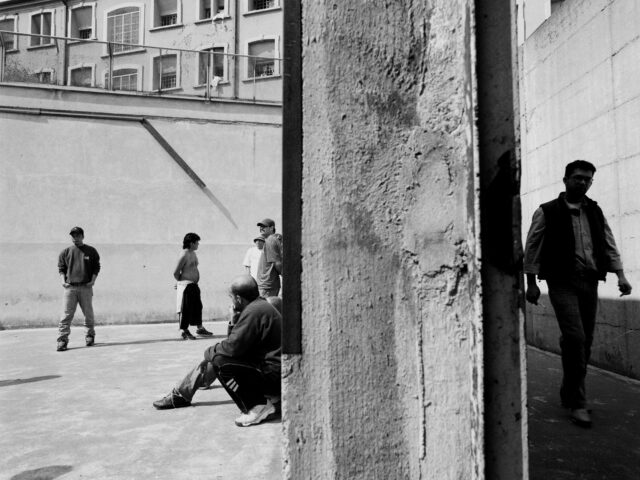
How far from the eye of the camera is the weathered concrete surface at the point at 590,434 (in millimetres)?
2854

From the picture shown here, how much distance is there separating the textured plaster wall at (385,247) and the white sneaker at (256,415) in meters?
2.27

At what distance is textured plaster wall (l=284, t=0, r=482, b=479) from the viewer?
5.15ft

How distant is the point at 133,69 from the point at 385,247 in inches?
449

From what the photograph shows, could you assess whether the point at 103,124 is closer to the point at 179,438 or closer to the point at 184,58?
the point at 184,58

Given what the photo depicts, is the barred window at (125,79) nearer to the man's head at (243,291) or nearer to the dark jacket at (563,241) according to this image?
the man's head at (243,291)

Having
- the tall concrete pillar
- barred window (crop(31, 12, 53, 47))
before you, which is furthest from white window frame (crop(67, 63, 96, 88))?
barred window (crop(31, 12, 53, 47))

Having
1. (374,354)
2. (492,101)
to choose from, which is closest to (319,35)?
(492,101)

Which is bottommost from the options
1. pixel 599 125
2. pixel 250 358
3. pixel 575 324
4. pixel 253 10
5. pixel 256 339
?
pixel 250 358

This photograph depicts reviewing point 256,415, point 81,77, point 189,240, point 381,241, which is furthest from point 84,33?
point 381,241

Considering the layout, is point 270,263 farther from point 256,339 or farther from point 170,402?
point 256,339

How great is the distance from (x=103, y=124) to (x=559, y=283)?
Result: 1009 centimetres

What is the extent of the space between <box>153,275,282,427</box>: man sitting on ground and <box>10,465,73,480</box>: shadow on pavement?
3.79ft

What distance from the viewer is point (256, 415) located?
386cm

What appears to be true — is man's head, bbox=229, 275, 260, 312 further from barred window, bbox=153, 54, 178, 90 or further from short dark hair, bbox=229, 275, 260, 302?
barred window, bbox=153, 54, 178, 90
